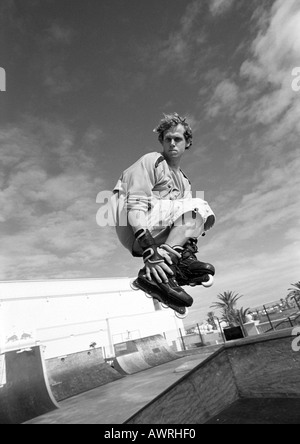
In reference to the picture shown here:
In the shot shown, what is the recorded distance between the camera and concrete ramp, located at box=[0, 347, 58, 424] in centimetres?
→ 503

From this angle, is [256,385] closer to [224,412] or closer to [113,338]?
[224,412]

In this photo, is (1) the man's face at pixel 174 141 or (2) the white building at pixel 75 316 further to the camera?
(2) the white building at pixel 75 316

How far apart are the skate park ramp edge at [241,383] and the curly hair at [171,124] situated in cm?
299

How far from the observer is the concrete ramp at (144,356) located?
8633mm

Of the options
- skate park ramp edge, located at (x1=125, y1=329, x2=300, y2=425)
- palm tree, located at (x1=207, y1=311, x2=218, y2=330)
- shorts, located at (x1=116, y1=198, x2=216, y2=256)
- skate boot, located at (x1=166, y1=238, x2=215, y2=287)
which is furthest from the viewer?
palm tree, located at (x1=207, y1=311, x2=218, y2=330)

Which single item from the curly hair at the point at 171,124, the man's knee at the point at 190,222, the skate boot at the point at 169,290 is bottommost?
the skate boot at the point at 169,290

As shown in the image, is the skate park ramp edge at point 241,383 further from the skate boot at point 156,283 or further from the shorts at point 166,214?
the shorts at point 166,214

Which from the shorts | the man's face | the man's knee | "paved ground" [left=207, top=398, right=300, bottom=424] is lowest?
"paved ground" [left=207, top=398, right=300, bottom=424]

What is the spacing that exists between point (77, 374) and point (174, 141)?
24.3ft

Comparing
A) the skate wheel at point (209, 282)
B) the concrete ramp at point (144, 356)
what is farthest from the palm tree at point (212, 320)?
the skate wheel at point (209, 282)

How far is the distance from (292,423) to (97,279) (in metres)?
31.3

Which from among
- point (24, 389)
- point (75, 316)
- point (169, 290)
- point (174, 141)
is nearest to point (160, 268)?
point (169, 290)

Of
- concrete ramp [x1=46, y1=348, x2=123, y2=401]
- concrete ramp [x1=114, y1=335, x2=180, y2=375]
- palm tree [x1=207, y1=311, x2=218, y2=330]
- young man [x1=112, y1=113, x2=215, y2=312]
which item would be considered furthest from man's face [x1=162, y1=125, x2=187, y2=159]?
palm tree [x1=207, y1=311, x2=218, y2=330]

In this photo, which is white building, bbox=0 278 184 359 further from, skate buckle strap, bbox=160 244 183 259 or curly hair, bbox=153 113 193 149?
curly hair, bbox=153 113 193 149
